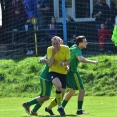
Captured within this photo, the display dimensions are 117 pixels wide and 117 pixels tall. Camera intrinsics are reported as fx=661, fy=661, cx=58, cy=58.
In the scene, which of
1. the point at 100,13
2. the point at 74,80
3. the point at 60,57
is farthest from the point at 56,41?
the point at 100,13

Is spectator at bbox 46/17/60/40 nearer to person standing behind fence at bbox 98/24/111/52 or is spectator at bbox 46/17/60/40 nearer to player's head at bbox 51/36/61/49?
person standing behind fence at bbox 98/24/111/52

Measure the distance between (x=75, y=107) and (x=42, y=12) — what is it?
8.34m

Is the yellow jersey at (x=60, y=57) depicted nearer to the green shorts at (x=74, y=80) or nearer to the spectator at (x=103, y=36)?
the green shorts at (x=74, y=80)

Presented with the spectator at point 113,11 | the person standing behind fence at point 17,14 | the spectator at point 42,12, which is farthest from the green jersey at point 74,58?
the person standing behind fence at point 17,14

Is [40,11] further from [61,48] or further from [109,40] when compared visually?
[61,48]

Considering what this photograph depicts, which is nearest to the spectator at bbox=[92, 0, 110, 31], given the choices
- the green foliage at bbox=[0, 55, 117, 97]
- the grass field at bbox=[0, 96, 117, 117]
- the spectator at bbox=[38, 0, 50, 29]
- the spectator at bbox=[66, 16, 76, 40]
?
the spectator at bbox=[66, 16, 76, 40]

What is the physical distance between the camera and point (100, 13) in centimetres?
2316

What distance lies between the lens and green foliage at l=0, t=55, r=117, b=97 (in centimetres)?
1899

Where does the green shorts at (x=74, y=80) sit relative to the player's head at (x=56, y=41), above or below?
below

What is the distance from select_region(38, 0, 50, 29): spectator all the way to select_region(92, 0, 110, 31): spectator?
1739mm

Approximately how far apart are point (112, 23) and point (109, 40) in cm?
90

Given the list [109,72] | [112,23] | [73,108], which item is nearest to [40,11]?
[112,23]

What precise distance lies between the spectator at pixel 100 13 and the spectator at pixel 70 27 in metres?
0.80

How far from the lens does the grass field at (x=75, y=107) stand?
1391cm
